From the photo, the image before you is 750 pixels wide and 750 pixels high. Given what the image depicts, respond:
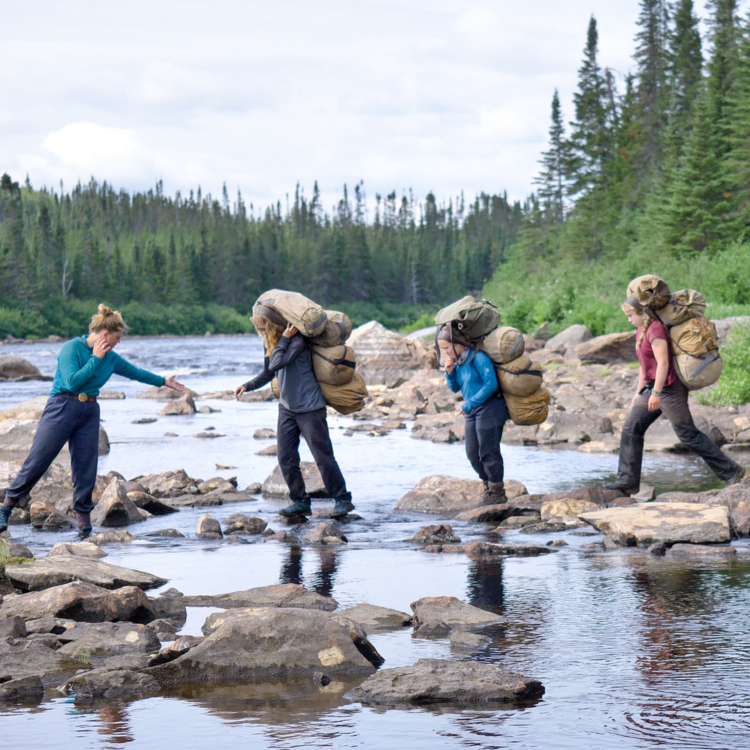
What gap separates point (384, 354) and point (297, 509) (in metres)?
20.6

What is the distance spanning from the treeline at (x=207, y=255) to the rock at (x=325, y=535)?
80619 mm

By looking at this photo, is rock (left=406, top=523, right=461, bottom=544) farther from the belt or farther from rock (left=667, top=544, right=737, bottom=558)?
the belt

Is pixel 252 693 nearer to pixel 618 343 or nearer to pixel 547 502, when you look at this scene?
pixel 547 502

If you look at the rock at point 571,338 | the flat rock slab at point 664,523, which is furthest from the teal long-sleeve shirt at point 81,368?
the rock at point 571,338

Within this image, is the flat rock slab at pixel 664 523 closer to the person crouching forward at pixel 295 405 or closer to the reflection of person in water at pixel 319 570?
the reflection of person in water at pixel 319 570

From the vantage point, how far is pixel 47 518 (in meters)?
10.1

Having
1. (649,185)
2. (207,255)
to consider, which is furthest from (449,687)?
(207,255)

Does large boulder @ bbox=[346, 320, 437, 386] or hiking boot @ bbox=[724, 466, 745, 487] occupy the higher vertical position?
large boulder @ bbox=[346, 320, 437, 386]

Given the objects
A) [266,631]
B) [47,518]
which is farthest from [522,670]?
[47,518]

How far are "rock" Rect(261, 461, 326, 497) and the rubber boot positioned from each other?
2.05 metres

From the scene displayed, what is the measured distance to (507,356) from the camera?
33.3 ft

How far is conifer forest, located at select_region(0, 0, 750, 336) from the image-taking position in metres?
43.9

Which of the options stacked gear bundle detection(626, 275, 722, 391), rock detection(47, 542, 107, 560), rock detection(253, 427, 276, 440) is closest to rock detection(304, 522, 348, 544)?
rock detection(47, 542, 107, 560)

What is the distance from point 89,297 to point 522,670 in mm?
105240
